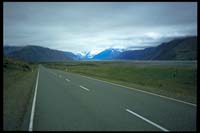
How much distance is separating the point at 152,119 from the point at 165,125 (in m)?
0.72

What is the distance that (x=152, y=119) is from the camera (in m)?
6.90

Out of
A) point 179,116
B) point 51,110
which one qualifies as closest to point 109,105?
point 51,110

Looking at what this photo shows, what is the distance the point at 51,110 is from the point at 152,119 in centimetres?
444

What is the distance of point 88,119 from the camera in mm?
7070

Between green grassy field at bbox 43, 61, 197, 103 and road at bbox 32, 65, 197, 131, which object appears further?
green grassy field at bbox 43, 61, 197, 103

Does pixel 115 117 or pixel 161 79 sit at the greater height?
pixel 161 79

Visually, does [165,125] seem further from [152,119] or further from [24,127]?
[24,127]

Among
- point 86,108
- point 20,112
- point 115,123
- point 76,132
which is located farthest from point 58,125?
point 20,112

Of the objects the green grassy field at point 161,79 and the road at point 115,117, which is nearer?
the road at point 115,117

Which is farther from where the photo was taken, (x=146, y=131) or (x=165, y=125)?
(x=165, y=125)

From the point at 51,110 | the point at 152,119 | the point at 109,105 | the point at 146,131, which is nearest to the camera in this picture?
the point at 146,131

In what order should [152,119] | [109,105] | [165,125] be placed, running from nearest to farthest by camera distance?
[165,125], [152,119], [109,105]

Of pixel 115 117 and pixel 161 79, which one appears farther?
pixel 161 79

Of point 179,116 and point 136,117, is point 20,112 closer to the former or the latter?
point 136,117
